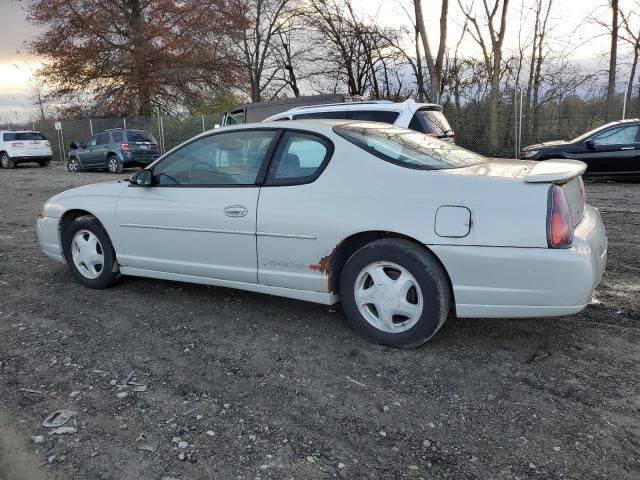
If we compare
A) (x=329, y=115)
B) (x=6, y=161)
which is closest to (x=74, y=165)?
(x=6, y=161)

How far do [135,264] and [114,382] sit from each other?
62.4 inches

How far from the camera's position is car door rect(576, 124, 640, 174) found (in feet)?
35.9

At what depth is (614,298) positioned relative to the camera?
14.0 ft

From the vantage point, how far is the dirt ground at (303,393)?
2416 mm

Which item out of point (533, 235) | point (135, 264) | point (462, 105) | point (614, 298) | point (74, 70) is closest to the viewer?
point (533, 235)

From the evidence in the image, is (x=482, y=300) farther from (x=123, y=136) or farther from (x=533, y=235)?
(x=123, y=136)

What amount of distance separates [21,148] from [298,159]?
76.8 feet

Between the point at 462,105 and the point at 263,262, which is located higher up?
the point at 462,105

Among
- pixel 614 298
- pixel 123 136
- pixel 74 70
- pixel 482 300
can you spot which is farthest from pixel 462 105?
pixel 74 70

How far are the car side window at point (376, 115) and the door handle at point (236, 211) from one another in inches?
223

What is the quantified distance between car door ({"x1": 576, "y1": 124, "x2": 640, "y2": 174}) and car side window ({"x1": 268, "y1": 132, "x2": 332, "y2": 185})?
30.8 ft

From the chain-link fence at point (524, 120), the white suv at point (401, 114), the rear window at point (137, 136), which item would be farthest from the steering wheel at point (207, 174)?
A: the rear window at point (137, 136)

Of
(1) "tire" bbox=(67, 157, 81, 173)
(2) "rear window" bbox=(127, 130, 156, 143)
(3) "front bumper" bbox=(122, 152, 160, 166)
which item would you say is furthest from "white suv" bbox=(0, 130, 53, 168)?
(3) "front bumper" bbox=(122, 152, 160, 166)

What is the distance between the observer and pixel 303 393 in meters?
3.02
